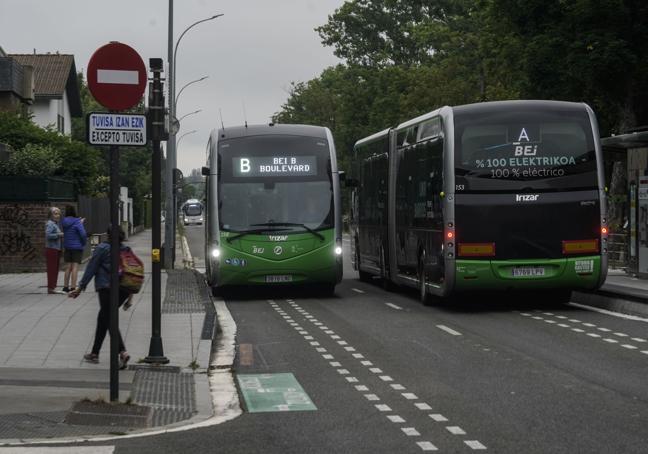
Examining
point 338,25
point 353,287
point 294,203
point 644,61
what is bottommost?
point 353,287

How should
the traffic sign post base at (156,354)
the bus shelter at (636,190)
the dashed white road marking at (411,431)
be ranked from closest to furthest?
the dashed white road marking at (411,431), the traffic sign post base at (156,354), the bus shelter at (636,190)

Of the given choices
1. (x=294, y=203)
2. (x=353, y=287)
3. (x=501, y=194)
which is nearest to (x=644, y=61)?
(x=353, y=287)

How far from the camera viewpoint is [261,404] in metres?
11.4

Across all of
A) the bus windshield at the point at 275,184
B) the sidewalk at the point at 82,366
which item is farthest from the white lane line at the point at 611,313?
the sidewalk at the point at 82,366

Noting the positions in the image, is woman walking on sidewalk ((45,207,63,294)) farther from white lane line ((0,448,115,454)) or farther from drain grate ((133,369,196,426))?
white lane line ((0,448,115,454))

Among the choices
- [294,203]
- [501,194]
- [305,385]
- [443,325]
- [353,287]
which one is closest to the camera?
[305,385]

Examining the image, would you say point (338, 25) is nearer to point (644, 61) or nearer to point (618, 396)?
point (644, 61)

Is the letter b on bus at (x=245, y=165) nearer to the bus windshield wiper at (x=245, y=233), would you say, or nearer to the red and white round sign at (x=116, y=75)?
the bus windshield wiper at (x=245, y=233)

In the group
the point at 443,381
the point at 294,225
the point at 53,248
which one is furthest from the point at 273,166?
the point at 443,381

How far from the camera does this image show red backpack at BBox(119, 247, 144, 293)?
1411 cm

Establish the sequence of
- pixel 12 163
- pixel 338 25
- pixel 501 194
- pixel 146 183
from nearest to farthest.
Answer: pixel 501 194 < pixel 12 163 < pixel 338 25 < pixel 146 183

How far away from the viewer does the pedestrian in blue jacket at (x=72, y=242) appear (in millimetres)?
25594

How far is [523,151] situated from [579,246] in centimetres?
172

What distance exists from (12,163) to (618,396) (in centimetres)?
2810
